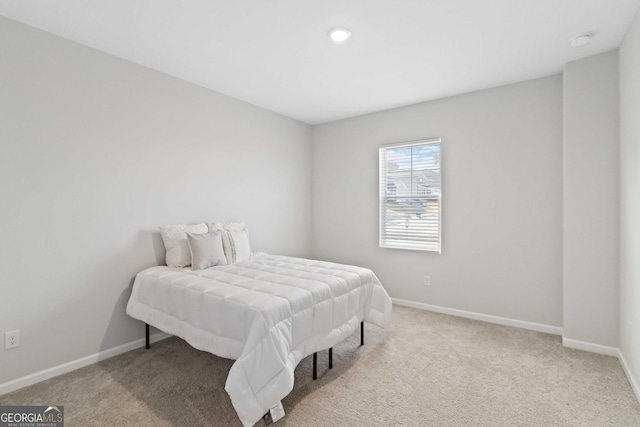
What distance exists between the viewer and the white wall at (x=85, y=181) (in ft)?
7.58

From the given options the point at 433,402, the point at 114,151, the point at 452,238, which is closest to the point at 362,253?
the point at 452,238

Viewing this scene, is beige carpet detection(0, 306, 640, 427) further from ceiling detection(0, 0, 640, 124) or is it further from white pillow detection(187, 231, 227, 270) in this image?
ceiling detection(0, 0, 640, 124)

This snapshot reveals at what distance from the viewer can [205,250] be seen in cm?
300

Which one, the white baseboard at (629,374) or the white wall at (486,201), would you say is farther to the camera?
the white wall at (486,201)

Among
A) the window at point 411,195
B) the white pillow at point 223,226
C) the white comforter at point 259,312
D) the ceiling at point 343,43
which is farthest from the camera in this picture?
the window at point 411,195

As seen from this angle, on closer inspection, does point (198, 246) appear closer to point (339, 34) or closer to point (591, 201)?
point (339, 34)

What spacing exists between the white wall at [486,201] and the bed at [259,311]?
1362 mm

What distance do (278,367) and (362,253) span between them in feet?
9.63

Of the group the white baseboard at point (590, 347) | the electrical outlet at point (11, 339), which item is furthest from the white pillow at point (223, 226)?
the white baseboard at point (590, 347)

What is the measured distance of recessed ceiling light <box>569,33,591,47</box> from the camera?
2518 mm

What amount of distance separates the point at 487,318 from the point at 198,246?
10.6 ft

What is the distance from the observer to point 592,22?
2346 mm

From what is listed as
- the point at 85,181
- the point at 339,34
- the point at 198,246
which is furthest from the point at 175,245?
the point at 339,34

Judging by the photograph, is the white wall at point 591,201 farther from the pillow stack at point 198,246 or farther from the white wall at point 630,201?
the pillow stack at point 198,246
